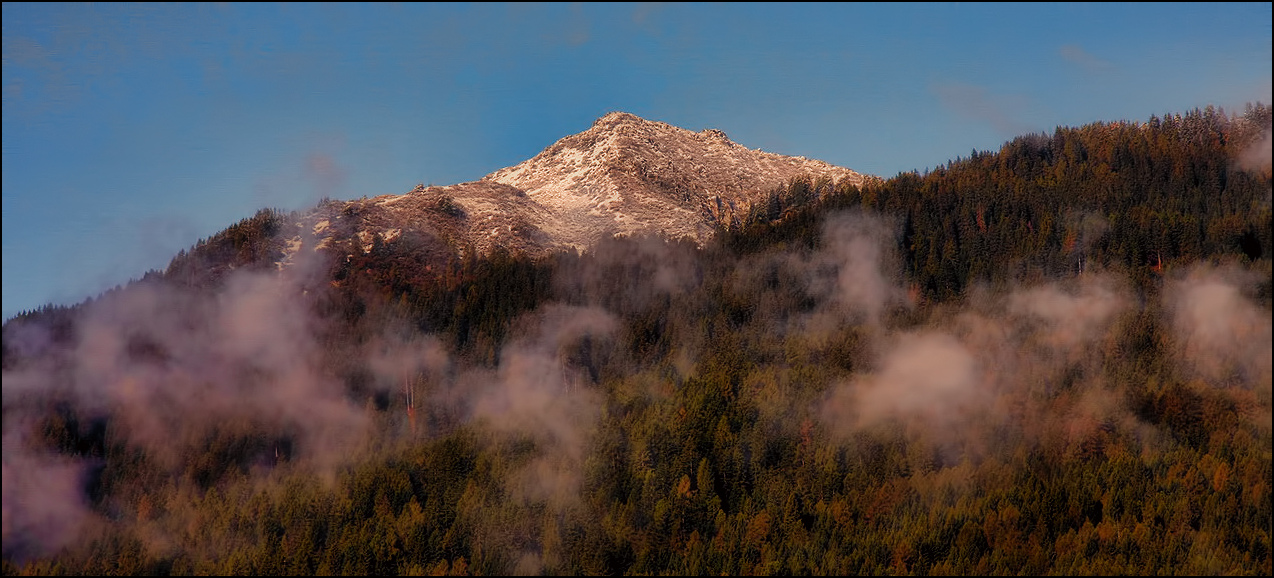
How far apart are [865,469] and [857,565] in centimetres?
3631

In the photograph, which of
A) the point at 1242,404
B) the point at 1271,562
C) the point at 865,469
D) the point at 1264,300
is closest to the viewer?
the point at 1271,562

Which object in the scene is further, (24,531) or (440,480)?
(440,480)

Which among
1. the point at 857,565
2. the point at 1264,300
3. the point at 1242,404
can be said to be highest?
the point at 1264,300

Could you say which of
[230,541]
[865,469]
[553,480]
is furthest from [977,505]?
[230,541]

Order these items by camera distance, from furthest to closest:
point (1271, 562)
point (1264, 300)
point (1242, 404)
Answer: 1. point (1242, 404)
2. point (1264, 300)
3. point (1271, 562)

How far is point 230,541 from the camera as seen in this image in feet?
589

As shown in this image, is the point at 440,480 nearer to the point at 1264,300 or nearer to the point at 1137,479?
the point at 1137,479

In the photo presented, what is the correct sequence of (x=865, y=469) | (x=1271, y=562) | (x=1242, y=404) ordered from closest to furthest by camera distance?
1. (x=1271, y=562)
2. (x=1242, y=404)
3. (x=865, y=469)

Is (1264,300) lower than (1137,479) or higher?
higher

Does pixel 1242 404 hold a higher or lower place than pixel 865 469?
higher

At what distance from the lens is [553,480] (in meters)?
194

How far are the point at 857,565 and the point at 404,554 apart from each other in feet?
259

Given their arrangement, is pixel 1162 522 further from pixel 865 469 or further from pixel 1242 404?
pixel 865 469

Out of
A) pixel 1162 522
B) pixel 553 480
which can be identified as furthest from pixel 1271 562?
pixel 553 480
